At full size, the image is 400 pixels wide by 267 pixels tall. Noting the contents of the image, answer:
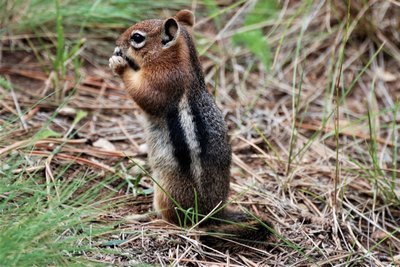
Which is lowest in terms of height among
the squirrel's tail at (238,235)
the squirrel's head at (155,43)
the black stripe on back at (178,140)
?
the squirrel's tail at (238,235)

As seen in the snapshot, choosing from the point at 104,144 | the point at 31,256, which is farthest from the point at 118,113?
the point at 31,256

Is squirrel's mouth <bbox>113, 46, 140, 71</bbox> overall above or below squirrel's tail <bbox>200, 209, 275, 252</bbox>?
above

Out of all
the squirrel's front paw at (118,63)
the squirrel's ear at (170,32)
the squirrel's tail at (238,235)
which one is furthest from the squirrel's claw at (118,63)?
the squirrel's tail at (238,235)

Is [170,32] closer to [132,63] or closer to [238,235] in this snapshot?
[132,63]

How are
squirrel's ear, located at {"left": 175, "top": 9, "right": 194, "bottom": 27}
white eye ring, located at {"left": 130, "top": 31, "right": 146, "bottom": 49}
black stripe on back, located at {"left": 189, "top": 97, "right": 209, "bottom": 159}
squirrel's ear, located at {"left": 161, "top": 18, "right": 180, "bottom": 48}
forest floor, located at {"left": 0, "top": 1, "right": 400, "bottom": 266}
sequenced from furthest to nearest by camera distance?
squirrel's ear, located at {"left": 175, "top": 9, "right": 194, "bottom": 27}, white eye ring, located at {"left": 130, "top": 31, "right": 146, "bottom": 49}, squirrel's ear, located at {"left": 161, "top": 18, "right": 180, "bottom": 48}, black stripe on back, located at {"left": 189, "top": 97, "right": 209, "bottom": 159}, forest floor, located at {"left": 0, "top": 1, "right": 400, "bottom": 266}

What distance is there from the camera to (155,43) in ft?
12.3

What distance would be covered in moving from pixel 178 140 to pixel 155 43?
0.61 meters

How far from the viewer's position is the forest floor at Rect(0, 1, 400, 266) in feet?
10.5

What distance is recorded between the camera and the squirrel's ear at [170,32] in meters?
3.68

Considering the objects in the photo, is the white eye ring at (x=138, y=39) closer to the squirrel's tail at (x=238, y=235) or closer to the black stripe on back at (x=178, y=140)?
the black stripe on back at (x=178, y=140)

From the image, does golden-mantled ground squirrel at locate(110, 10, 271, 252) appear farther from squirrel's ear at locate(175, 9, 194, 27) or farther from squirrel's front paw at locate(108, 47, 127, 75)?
squirrel's ear at locate(175, 9, 194, 27)

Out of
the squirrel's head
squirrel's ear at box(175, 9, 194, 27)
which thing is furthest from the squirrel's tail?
squirrel's ear at box(175, 9, 194, 27)

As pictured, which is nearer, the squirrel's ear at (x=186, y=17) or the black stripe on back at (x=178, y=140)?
the black stripe on back at (x=178, y=140)

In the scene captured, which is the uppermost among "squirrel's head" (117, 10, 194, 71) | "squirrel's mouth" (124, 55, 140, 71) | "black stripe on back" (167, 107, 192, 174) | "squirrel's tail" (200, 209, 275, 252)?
"squirrel's head" (117, 10, 194, 71)
